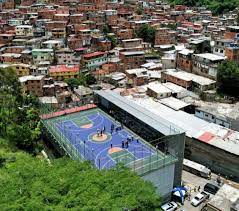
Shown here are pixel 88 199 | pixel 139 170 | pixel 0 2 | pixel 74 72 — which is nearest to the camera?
pixel 88 199

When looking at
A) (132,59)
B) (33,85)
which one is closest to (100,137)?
(33,85)

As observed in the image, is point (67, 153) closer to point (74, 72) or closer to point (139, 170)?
point (139, 170)

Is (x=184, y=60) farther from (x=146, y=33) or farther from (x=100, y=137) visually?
(x=100, y=137)

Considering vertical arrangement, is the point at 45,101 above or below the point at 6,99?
below

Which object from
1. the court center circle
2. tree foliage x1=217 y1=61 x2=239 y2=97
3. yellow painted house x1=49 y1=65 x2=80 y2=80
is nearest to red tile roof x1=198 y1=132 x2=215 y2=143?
the court center circle

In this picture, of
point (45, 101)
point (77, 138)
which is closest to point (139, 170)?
point (77, 138)

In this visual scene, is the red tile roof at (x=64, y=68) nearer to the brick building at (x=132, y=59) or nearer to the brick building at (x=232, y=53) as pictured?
the brick building at (x=132, y=59)
